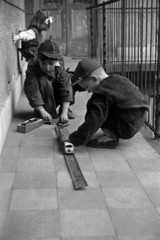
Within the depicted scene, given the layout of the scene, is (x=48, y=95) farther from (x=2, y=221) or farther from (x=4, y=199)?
(x=2, y=221)

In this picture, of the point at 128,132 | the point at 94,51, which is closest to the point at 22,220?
the point at 128,132

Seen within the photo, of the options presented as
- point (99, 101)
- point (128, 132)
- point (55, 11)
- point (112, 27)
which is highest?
point (55, 11)

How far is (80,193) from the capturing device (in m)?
2.86

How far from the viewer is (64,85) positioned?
4832mm

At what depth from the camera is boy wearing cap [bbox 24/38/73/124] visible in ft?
15.2

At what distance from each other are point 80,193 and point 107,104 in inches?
40.1

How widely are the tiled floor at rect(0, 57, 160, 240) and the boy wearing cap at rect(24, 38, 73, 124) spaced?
0.63 m

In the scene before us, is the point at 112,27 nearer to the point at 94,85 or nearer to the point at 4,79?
the point at 4,79

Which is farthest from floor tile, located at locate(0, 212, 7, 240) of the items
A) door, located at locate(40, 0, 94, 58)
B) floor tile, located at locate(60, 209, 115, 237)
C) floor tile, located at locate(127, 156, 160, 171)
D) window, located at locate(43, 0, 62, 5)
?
window, located at locate(43, 0, 62, 5)

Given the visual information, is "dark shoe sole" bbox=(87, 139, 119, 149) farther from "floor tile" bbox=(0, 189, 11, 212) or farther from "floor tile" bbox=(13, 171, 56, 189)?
"floor tile" bbox=(0, 189, 11, 212)

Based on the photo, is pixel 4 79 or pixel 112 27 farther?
pixel 112 27

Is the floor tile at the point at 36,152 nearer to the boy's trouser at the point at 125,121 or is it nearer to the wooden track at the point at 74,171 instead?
the wooden track at the point at 74,171

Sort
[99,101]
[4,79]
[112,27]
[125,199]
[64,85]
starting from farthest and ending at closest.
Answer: [112,27]
[64,85]
[4,79]
[99,101]
[125,199]

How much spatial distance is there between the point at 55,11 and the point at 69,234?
893 cm
